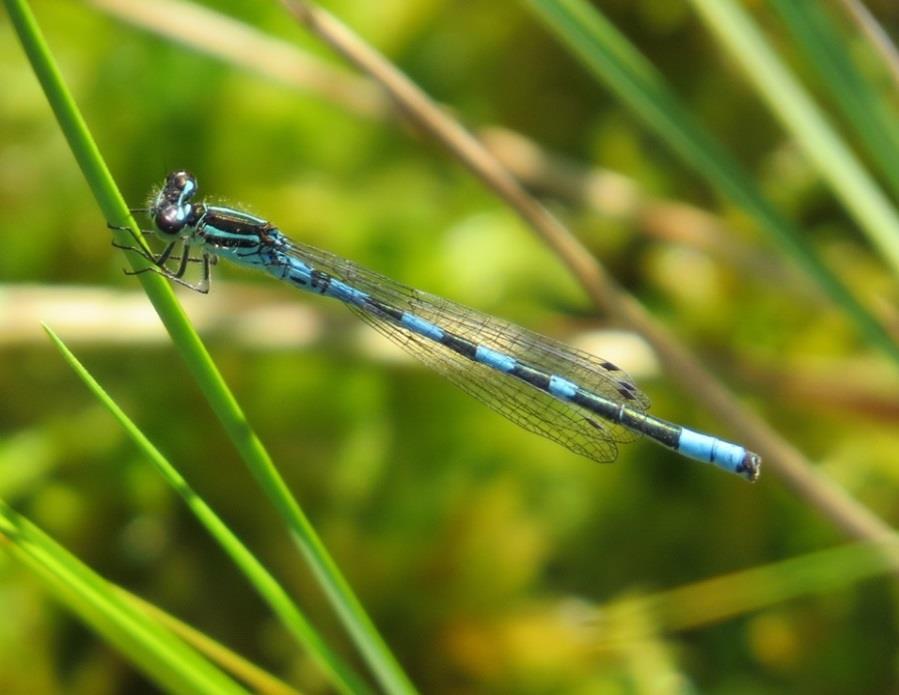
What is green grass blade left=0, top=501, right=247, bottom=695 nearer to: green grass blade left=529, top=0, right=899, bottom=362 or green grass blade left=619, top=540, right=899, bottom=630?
green grass blade left=529, top=0, right=899, bottom=362

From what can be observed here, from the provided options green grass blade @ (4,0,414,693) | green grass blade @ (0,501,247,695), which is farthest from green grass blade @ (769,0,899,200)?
green grass blade @ (0,501,247,695)

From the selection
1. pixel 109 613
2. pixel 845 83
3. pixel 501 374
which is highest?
pixel 845 83

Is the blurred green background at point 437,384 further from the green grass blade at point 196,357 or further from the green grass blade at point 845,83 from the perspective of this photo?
the green grass blade at point 196,357

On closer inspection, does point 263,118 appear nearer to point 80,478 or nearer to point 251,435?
point 80,478

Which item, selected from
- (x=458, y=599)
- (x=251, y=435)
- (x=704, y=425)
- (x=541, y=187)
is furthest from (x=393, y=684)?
(x=541, y=187)

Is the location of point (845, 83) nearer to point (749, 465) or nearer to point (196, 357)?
point (749, 465)

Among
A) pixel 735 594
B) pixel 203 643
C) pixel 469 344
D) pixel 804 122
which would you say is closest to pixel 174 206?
pixel 469 344

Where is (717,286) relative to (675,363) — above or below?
above
